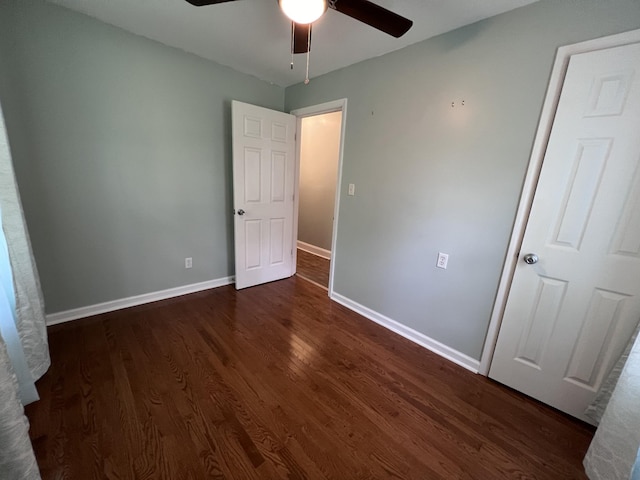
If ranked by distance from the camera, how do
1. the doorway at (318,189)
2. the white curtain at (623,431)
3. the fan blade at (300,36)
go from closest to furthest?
the white curtain at (623,431) < the fan blade at (300,36) < the doorway at (318,189)

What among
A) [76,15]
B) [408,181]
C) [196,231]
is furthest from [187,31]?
[408,181]

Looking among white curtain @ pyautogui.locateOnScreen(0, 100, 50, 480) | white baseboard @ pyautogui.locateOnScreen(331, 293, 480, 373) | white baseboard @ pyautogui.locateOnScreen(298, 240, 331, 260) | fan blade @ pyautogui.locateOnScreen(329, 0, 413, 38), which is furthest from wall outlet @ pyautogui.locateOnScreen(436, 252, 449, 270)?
white baseboard @ pyautogui.locateOnScreen(298, 240, 331, 260)

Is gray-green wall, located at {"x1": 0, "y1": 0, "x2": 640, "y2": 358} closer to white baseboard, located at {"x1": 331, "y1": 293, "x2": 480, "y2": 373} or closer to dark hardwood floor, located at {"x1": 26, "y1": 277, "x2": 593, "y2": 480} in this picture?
white baseboard, located at {"x1": 331, "y1": 293, "x2": 480, "y2": 373}

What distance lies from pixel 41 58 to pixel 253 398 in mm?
2707

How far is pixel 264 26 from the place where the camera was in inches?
72.1

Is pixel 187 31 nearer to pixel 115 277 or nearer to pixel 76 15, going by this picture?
pixel 76 15

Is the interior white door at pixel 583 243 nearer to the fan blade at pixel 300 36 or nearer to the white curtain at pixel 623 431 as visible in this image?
the white curtain at pixel 623 431

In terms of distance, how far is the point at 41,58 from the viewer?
1756mm

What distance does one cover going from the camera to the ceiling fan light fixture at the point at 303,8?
112cm

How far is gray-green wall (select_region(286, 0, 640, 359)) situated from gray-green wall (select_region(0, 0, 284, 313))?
1.39 meters

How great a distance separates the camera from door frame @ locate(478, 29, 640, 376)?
1278 millimetres

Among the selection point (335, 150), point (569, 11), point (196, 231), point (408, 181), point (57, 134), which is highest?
point (569, 11)

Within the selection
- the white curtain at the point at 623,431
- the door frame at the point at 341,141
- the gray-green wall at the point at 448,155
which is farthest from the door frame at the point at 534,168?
the door frame at the point at 341,141

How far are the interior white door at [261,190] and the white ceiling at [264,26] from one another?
0.53 meters
